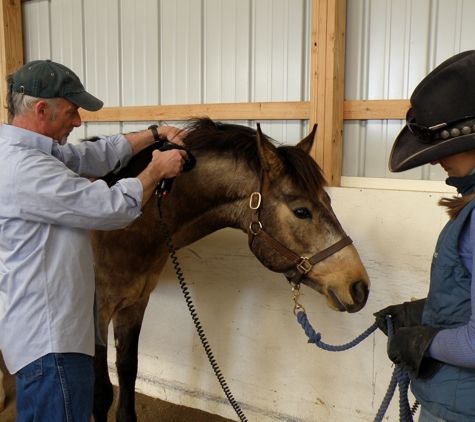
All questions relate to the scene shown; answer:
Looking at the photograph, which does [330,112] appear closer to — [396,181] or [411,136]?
[396,181]

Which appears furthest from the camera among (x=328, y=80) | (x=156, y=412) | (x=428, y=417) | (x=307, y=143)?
(x=156, y=412)

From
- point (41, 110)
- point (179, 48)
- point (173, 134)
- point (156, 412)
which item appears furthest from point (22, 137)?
point (156, 412)

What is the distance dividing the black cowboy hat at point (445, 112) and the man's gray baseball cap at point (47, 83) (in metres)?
1.08

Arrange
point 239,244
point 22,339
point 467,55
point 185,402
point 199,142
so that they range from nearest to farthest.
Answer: point 467,55 < point 22,339 < point 199,142 < point 239,244 < point 185,402

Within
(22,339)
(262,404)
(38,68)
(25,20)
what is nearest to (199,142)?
(38,68)

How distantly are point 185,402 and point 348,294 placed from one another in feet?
6.40

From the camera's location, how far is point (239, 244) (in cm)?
284

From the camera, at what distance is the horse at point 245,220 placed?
5.85 ft

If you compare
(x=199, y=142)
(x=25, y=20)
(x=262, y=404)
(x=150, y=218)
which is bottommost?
(x=262, y=404)

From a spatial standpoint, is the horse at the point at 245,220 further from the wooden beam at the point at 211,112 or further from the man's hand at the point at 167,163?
the wooden beam at the point at 211,112

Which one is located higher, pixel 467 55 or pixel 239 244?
pixel 467 55

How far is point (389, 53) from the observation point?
8.38ft

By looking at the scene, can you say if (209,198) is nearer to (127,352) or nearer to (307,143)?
(307,143)

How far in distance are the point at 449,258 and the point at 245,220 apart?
0.94 metres
